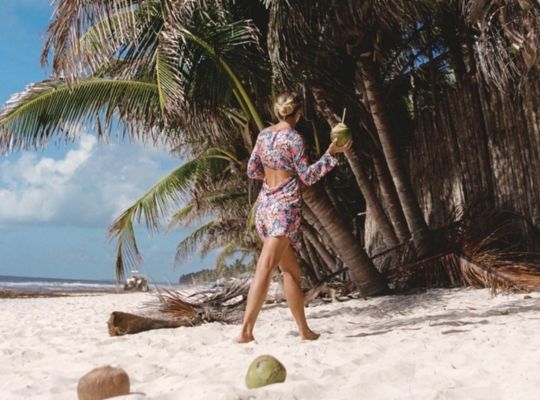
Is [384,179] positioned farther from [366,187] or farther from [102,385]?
[102,385]

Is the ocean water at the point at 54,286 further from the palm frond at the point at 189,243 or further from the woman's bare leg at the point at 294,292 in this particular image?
the woman's bare leg at the point at 294,292

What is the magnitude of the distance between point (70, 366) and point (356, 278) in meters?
3.24

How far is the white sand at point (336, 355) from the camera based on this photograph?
2.56m

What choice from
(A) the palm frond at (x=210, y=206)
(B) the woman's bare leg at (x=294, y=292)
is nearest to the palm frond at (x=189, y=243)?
(A) the palm frond at (x=210, y=206)

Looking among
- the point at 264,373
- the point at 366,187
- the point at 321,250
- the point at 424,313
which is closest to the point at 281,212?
the point at 264,373

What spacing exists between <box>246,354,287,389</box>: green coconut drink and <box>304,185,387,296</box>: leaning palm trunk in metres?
3.47

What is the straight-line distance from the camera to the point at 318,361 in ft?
10.4

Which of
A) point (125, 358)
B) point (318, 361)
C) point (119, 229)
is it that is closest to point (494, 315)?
point (318, 361)

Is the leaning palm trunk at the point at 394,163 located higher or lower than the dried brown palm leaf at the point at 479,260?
higher

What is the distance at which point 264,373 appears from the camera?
257cm

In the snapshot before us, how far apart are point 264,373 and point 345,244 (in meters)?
3.60

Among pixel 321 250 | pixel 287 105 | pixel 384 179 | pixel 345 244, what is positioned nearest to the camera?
pixel 287 105

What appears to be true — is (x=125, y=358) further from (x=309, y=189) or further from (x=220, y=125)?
(x=220, y=125)

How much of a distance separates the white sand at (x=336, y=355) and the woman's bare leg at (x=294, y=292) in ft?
0.38
